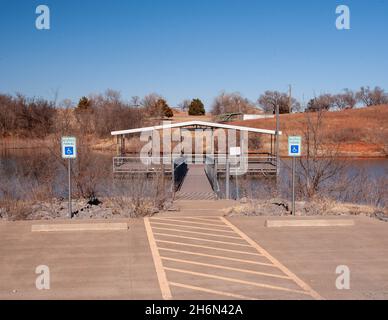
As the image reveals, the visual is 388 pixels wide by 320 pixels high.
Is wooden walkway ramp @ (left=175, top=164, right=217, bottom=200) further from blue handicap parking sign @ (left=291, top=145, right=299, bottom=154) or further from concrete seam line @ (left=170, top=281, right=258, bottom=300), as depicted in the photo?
concrete seam line @ (left=170, top=281, right=258, bottom=300)

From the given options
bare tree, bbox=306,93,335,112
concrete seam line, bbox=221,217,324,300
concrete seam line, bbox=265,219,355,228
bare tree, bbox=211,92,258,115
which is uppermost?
bare tree, bbox=211,92,258,115

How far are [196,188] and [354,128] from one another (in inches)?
2043

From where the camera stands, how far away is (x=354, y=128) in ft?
231

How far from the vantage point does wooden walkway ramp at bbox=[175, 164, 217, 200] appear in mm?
21406

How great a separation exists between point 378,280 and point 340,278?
58 cm

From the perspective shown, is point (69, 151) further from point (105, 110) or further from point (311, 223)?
point (105, 110)

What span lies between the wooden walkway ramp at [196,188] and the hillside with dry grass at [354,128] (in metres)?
23.0

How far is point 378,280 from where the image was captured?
7492 millimetres

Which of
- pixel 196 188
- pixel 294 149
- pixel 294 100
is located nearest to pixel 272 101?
pixel 294 100

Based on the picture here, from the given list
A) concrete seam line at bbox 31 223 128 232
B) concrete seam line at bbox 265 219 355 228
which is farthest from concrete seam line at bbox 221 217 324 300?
concrete seam line at bbox 31 223 128 232

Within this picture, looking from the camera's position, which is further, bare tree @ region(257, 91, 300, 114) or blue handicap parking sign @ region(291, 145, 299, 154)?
bare tree @ region(257, 91, 300, 114)

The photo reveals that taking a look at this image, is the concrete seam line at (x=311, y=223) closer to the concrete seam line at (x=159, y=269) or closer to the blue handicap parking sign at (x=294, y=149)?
the blue handicap parking sign at (x=294, y=149)

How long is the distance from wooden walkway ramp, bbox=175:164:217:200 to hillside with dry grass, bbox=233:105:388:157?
905 inches
